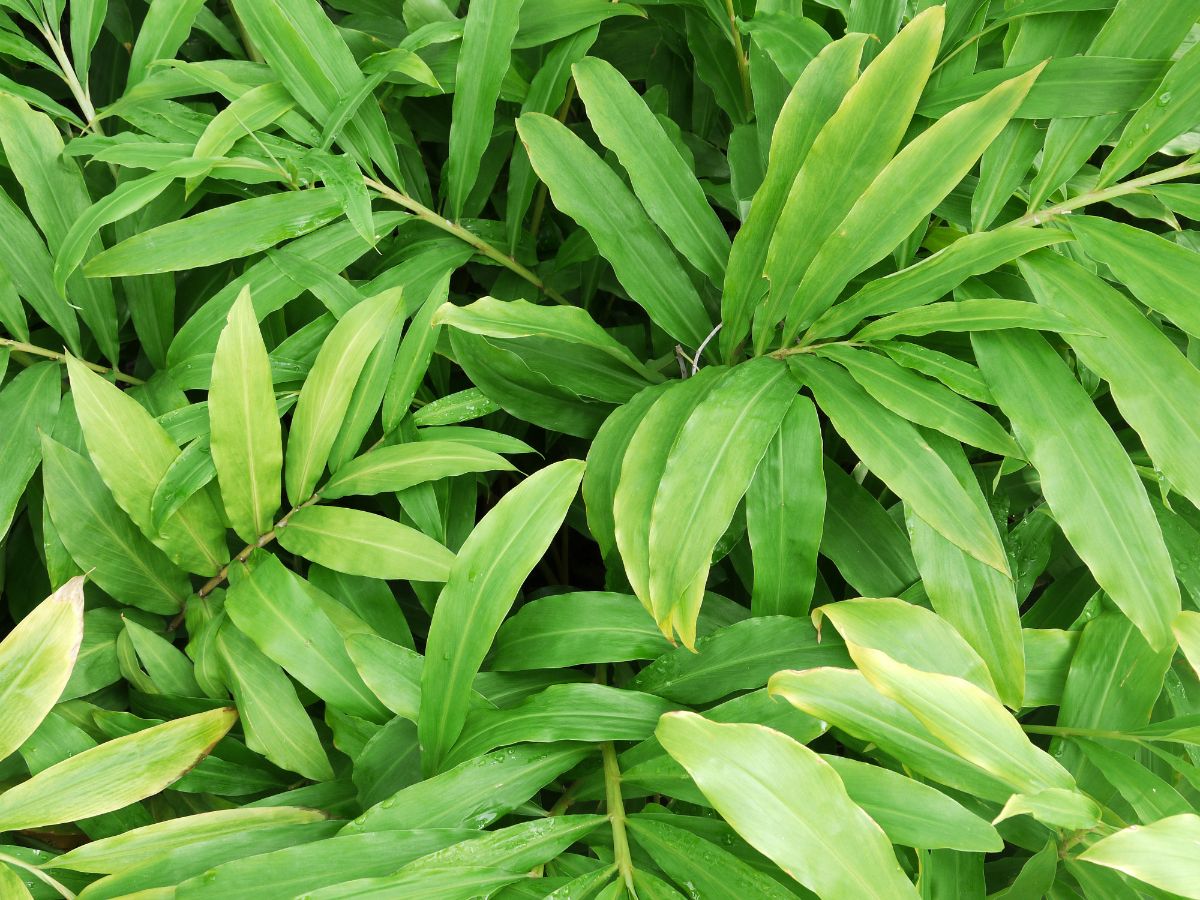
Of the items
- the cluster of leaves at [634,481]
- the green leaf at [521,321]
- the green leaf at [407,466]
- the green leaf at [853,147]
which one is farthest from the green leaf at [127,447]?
the green leaf at [853,147]

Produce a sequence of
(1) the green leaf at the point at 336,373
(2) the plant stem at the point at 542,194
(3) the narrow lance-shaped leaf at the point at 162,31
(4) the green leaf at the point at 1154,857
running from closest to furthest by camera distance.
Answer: (4) the green leaf at the point at 1154,857, (1) the green leaf at the point at 336,373, (3) the narrow lance-shaped leaf at the point at 162,31, (2) the plant stem at the point at 542,194

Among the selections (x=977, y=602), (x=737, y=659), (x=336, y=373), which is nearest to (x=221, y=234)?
(x=336, y=373)

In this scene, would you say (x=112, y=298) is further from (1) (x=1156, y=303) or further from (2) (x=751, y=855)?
(1) (x=1156, y=303)

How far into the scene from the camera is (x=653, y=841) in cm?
57

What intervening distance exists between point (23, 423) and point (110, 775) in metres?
0.28

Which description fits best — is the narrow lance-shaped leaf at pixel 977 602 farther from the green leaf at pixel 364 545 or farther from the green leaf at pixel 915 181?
the green leaf at pixel 364 545

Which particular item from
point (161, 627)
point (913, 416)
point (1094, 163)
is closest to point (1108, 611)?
point (913, 416)

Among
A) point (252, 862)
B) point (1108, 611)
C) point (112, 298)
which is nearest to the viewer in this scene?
point (252, 862)

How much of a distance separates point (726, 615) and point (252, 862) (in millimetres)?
369

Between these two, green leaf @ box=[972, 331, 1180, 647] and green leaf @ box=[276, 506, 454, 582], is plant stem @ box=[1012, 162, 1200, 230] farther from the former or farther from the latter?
green leaf @ box=[276, 506, 454, 582]

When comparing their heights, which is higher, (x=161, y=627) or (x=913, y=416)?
(x=913, y=416)

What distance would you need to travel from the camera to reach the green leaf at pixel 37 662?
56 cm

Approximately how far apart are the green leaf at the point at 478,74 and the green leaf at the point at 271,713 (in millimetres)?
413

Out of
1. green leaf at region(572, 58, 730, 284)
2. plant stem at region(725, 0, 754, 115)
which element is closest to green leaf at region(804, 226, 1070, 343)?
green leaf at region(572, 58, 730, 284)
